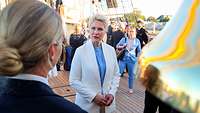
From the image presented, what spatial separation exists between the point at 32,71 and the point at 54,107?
13cm

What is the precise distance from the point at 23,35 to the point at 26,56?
62 millimetres

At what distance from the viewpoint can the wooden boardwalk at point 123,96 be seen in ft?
17.3

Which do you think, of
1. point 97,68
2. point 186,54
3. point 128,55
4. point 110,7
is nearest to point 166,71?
point 186,54

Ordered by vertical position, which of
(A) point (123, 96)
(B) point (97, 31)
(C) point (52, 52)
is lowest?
(A) point (123, 96)

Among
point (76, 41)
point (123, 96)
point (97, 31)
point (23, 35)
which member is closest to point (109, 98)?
point (97, 31)

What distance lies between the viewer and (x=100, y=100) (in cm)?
Answer: 238

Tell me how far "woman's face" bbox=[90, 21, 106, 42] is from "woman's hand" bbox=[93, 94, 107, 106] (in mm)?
464

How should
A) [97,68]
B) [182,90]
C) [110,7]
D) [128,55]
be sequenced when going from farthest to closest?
[110,7] → [128,55] → [97,68] → [182,90]

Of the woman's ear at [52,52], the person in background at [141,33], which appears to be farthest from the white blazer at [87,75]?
the person in background at [141,33]

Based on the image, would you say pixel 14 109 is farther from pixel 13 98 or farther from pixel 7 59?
pixel 7 59

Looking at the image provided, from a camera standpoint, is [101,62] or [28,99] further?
[101,62]

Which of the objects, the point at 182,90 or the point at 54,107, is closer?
the point at 182,90

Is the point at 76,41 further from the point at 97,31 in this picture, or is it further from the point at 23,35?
the point at 23,35

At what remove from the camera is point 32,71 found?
884mm
